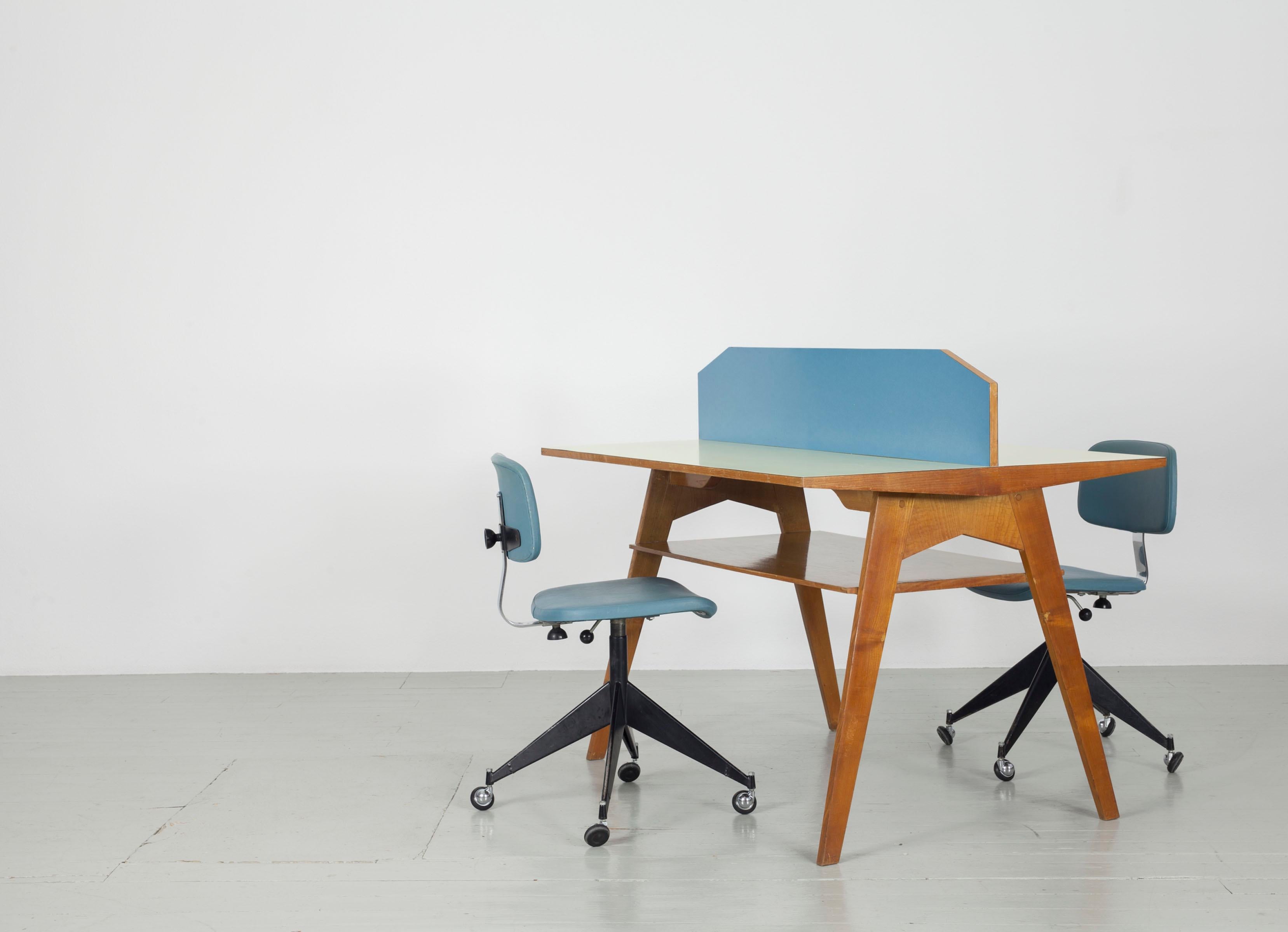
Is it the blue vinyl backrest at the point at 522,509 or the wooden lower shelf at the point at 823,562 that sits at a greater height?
the blue vinyl backrest at the point at 522,509

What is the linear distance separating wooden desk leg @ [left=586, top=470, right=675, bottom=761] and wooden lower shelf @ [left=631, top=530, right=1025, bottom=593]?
0.03m

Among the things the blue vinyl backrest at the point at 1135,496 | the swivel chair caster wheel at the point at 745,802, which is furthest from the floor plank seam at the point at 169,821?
the blue vinyl backrest at the point at 1135,496

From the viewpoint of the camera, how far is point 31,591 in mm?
4547

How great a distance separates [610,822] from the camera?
2859 millimetres

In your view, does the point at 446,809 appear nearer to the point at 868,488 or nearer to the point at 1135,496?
the point at 868,488

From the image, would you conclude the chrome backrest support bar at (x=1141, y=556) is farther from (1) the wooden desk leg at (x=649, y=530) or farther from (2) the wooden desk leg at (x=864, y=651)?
→ (1) the wooden desk leg at (x=649, y=530)

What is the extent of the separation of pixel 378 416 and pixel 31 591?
1570 millimetres

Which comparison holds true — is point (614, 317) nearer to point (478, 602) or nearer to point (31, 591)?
point (478, 602)

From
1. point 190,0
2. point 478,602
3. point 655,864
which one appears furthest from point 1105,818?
point 190,0

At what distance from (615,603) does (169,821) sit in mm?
1278

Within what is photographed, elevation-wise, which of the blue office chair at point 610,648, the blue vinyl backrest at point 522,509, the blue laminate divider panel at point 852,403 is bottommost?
the blue office chair at point 610,648

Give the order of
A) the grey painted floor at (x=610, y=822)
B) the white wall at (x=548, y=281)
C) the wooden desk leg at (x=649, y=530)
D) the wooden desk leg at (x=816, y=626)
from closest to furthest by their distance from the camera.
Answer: the grey painted floor at (x=610, y=822) → the wooden desk leg at (x=649, y=530) → the wooden desk leg at (x=816, y=626) → the white wall at (x=548, y=281)

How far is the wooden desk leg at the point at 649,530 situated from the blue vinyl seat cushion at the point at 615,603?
35 centimetres

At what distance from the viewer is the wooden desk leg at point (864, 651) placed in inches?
99.1
